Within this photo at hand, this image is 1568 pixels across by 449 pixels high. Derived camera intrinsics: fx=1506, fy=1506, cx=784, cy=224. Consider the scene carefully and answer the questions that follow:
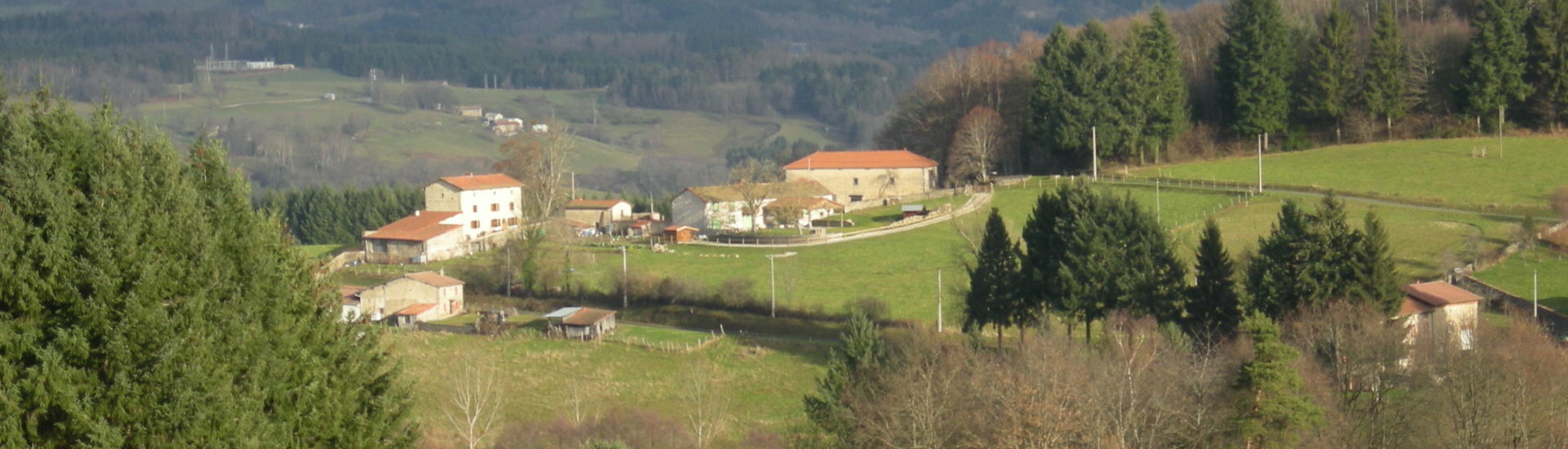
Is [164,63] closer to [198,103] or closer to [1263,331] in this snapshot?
[198,103]

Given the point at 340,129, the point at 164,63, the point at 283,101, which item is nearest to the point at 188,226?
the point at 340,129

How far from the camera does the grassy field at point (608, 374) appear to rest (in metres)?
31.7

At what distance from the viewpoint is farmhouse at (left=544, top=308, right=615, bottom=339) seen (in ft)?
130

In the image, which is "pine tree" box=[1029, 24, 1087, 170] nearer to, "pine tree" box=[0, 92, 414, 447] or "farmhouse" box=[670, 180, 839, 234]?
"farmhouse" box=[670, 180, 839, 234]

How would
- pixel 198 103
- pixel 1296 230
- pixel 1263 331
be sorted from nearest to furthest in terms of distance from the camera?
1. pixel 1263 331
2. pixel 1296 230
3. pixel 198 103

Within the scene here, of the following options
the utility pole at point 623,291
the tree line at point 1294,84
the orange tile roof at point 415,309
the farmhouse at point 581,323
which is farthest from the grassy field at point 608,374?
the tree line at point 1294,84

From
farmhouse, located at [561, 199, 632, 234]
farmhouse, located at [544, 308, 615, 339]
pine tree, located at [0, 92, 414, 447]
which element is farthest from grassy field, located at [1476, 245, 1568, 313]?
farmhouse, located at [561, 199, 632, 234]

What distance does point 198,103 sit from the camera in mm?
158875

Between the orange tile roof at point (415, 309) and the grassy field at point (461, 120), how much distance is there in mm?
80457

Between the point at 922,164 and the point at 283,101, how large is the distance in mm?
117911

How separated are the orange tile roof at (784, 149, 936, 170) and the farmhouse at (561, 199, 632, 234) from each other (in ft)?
23.9

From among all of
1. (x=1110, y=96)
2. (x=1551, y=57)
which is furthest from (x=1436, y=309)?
(x=1551, y=57)

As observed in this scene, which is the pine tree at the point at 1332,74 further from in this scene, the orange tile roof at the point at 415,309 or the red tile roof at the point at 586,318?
the orange tile roof at the point at 415,309

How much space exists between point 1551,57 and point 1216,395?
130 ft
